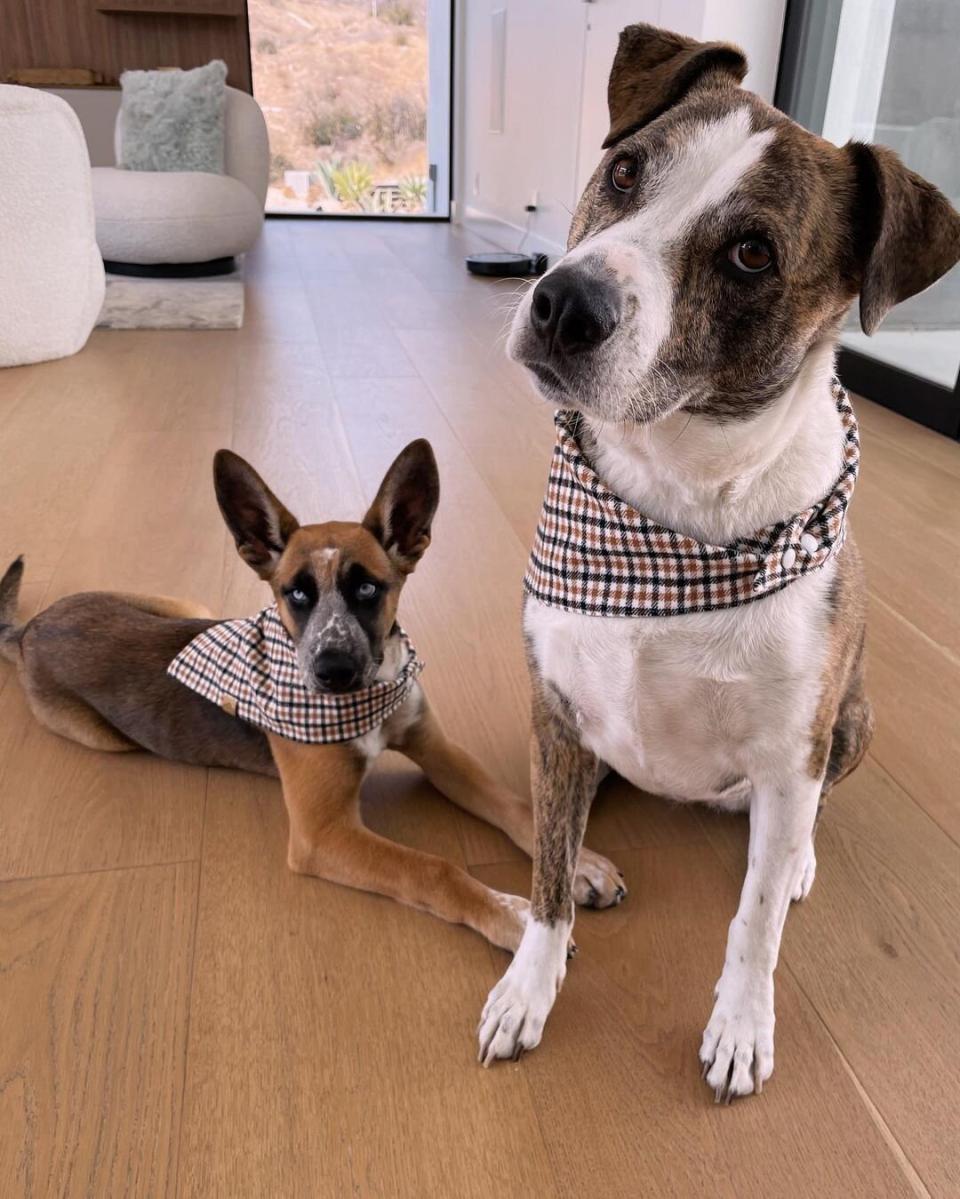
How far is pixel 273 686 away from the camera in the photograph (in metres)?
1.58

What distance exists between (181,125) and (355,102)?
347 cm

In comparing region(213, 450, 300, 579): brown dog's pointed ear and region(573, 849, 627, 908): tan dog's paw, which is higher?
region(213, 450, 300, 579): brown dog's pointed ear

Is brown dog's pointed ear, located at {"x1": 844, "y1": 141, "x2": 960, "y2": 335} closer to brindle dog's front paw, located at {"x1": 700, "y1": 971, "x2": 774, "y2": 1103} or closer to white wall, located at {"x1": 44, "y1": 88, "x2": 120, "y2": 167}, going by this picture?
brindle dog's front paw, located at {"x1": 700, "y1": 971, "x2": 774, "y2": 1103}

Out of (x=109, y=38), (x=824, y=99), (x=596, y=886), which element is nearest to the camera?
(x=596, y=886)

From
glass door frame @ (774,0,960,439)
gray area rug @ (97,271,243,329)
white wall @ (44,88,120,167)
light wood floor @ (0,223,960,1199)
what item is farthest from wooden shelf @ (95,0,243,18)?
light wood floor @ (0,223,960,1199)

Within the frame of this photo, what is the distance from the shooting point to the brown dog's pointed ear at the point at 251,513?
5.23 feet

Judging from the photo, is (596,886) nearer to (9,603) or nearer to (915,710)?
(915,710)

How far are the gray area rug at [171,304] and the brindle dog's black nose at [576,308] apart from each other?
3.98m

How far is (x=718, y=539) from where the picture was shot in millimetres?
1129

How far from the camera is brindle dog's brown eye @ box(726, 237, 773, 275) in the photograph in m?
1.00

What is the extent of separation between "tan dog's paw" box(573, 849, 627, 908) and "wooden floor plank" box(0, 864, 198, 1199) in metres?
0.55

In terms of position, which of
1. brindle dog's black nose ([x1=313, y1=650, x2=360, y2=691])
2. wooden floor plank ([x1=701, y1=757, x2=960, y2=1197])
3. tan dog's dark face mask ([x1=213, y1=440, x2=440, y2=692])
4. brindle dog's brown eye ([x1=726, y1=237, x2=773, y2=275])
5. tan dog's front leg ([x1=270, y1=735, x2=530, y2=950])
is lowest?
wooden floor plank ([x1=701, y1=757, x2=960, y2=1197])

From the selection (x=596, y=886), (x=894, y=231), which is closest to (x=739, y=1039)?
(x=596, y=886)

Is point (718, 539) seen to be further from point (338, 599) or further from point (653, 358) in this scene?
point (338, 599)
